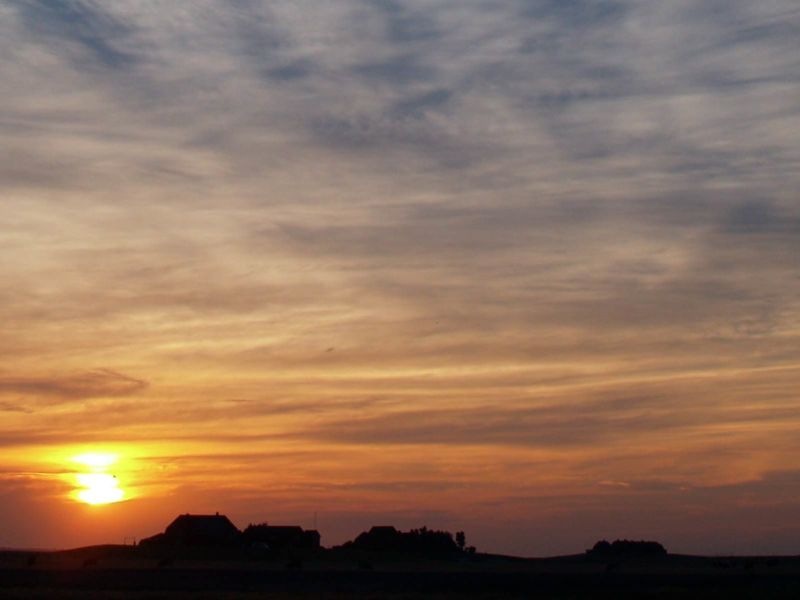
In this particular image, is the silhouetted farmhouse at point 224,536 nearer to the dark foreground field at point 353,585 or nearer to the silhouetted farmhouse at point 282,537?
the silhouetted farmhouse at point 282,537

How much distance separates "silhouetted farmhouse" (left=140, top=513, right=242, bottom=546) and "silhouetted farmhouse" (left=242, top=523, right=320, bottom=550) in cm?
203

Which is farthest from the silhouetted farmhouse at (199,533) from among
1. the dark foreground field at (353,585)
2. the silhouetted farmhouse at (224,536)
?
the dark foreground field at (353,585)

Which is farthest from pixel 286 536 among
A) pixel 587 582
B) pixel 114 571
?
pixel 587 582

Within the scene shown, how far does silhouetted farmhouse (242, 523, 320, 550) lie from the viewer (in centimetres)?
14912

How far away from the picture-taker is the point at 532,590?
60125 millimetres

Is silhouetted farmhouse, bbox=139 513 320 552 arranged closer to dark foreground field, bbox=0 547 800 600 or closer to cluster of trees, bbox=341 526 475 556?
cluster of trees, bbox=341 526 475 556

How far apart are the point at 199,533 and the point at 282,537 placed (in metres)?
11.8

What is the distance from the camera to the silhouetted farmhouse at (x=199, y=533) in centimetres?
14438

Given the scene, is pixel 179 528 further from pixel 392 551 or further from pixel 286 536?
pixel 392 551

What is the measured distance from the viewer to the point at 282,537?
15175 centimetres

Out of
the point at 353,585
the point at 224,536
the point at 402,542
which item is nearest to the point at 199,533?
the point at 224,536

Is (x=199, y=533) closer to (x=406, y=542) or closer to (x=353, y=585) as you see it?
(x=406, y=542)

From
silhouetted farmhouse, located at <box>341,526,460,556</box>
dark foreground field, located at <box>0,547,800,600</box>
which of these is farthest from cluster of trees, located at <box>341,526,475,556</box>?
dark foreground field, located at <box>0,547,800,600</box>

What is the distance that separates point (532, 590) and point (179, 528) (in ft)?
313
